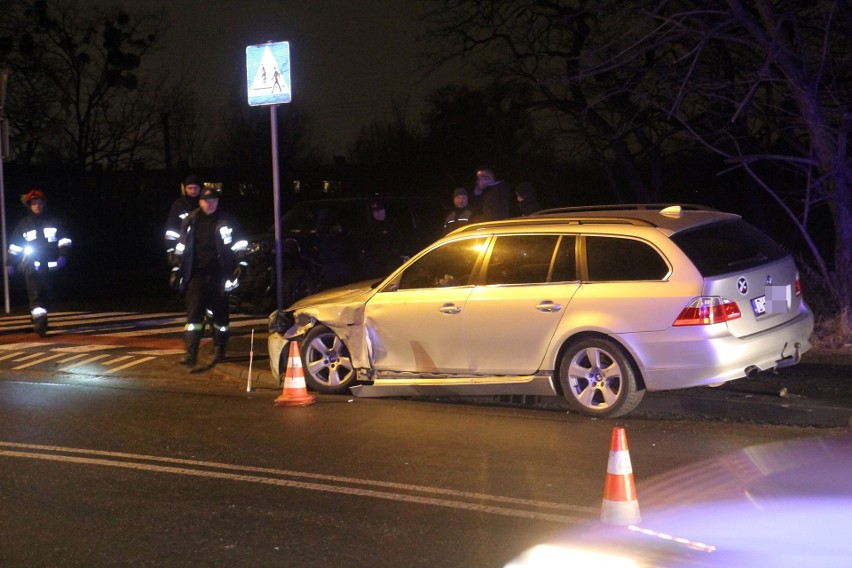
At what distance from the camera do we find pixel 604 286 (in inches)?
322

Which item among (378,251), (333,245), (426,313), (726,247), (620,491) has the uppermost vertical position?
(333,245)

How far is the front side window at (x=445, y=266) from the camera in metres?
8.97

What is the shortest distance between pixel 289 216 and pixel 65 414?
8682 millimetres

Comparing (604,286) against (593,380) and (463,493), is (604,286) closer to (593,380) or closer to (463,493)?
(593,380)

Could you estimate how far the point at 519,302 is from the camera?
8484mm

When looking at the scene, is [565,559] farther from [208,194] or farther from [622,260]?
[208,194]

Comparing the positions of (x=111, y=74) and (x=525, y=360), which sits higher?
(x=111, y=74)

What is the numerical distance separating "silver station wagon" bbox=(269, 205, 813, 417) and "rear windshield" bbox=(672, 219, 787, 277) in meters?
0.01

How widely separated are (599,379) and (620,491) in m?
2.95

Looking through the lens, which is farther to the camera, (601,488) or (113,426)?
(113,426)

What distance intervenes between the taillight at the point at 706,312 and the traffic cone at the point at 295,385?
336cm

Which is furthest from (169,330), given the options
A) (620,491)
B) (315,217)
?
(620,491)

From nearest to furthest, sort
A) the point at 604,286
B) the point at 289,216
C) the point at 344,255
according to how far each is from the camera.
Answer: the point at 604,286 < the point at 344,255 < the point at 289,216

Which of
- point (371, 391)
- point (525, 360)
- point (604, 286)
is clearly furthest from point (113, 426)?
point (604, 286)
